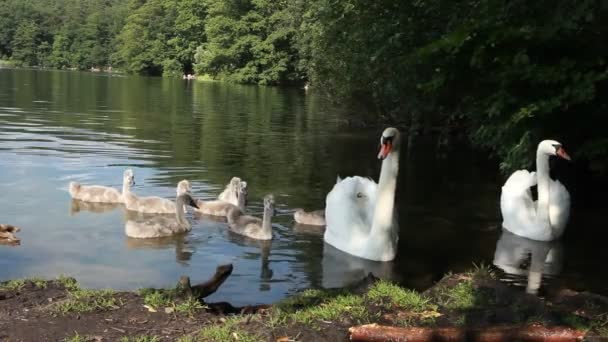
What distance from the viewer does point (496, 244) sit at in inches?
478

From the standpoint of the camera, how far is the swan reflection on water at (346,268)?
9.77 metres

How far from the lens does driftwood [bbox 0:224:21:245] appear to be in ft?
35.0

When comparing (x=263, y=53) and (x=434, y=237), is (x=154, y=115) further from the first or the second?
(x=263, y=53)

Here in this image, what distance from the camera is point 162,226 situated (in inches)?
458

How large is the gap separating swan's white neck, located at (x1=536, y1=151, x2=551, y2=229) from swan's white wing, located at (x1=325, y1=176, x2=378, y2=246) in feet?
9.61

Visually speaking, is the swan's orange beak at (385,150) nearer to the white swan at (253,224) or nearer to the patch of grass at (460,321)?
the white swan at (253,224)

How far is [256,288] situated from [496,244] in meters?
4.82

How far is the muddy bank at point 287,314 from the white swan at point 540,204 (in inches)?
196

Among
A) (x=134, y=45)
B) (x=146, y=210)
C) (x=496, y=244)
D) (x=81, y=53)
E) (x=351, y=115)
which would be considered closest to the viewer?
(x=496, y=244)

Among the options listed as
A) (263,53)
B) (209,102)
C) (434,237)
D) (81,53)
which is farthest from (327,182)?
(81,53)

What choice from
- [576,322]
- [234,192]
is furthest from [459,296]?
[234,192]

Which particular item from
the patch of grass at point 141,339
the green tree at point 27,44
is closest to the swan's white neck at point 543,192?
the patch of grass at point 141,339

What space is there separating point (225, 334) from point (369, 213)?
6075mm

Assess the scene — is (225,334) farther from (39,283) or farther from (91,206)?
(91,206)
